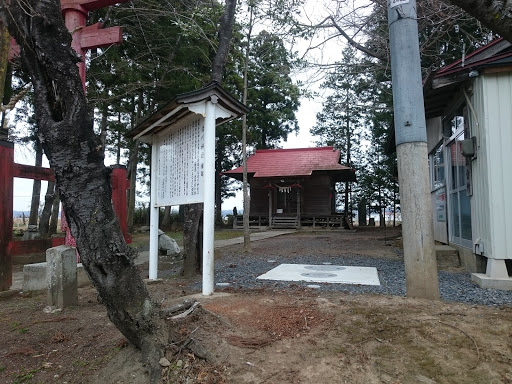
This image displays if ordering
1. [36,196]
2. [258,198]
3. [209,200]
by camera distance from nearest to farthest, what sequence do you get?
1. [209,200]
2. [36,196]
3. [258,198]

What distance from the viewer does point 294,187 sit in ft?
75.2

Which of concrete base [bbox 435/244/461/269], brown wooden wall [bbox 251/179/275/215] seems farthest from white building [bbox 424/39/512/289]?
brown wooden wall [bbox 251/179/275/215]

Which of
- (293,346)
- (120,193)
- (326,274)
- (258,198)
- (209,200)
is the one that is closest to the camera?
(293,346)

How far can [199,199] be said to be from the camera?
5.12m

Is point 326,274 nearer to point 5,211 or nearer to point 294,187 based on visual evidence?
point 5,211

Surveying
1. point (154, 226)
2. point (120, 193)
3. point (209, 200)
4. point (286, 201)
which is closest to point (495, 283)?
point (209, 200)

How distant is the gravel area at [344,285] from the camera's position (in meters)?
5.02

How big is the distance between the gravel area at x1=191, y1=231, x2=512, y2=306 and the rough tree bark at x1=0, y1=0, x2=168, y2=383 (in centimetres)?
292

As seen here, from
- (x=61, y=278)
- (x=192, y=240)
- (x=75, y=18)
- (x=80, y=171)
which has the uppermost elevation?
(x=75, y=18)

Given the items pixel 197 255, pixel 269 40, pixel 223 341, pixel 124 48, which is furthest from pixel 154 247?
pixel 124 48

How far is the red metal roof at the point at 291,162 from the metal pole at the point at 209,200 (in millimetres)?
16595

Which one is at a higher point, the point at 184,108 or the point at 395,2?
the point at 395,2

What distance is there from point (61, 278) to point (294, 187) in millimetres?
18855

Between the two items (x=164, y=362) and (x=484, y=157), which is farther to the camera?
(x=484, y=157)
